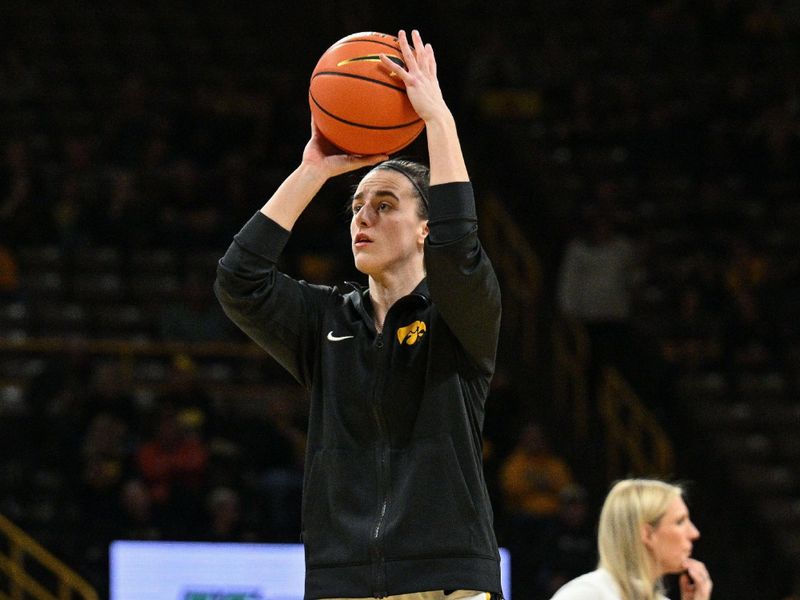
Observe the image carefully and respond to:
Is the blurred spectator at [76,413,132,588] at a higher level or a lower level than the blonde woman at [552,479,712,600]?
higher

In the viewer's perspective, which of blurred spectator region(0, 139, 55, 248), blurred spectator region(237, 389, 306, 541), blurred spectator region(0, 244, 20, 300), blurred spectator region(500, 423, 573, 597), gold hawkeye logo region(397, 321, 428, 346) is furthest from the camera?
blurred spectator region(0, 139, 55, 248)

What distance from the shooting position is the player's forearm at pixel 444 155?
11.0 feet

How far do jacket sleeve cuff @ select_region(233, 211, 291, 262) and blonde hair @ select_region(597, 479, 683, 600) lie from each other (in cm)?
204

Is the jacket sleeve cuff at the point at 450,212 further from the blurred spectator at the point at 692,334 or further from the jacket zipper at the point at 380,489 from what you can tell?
the blurred spectator at the point at 692,334

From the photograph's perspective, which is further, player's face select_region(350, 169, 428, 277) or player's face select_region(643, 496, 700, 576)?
player's face select_region(643, 496, 700, 576)

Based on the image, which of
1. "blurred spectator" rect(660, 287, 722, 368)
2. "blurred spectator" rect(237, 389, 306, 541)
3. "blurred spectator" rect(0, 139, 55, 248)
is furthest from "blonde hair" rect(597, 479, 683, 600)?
"blurred spectator" rect(0, 139, 55, 248)

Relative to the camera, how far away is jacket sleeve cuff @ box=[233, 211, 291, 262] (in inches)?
139

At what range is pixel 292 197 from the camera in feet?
11.8

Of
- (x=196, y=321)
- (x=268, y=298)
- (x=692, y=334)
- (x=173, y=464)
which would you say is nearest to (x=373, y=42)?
(x=268, y=298)

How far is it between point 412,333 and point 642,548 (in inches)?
75.2

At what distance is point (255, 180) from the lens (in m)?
13.7

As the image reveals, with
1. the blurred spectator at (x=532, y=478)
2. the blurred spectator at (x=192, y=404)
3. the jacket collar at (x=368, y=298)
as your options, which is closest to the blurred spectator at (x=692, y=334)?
the blurred spectator at (x=532, y=478)

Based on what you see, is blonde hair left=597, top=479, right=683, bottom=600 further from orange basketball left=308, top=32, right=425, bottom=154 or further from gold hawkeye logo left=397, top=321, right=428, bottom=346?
orange basketball left=308, top=32, right=425, bottom=154

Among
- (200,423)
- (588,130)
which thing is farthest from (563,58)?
(200,423)
